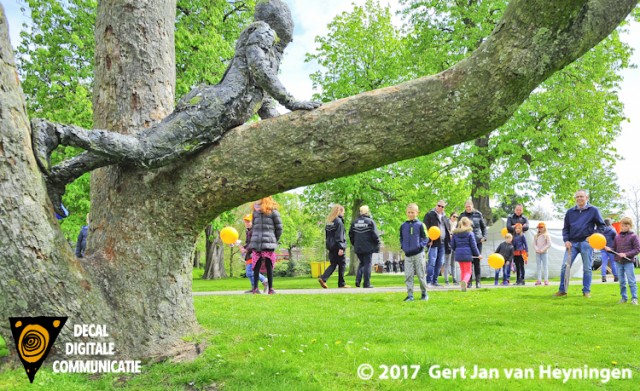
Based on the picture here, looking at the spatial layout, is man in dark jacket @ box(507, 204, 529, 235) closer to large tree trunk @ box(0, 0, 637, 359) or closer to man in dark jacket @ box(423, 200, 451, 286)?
man in dark jacket @ box(423, 200, 451, 286)

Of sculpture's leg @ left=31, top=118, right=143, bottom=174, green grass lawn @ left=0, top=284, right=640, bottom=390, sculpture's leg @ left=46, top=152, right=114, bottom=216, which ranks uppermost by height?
sculpture's leg @ left=31, top=118, right=143, bottom=174

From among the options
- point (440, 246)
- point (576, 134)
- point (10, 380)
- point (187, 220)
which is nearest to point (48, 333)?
point (10, 380)

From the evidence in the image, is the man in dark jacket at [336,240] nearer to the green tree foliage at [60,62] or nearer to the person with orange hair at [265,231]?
the person with orange hair at [265,231]

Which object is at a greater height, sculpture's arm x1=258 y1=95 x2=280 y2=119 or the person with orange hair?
sculpture's arm x1=258 y1=95 x2=280 y2=119

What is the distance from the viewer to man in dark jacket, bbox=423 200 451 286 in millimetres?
12656

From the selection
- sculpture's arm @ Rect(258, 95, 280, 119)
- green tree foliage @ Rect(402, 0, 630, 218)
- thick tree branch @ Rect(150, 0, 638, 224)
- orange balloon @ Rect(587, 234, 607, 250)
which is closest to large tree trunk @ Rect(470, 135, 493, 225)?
green tree foliage @ Rect(402, 0, 630, 218)

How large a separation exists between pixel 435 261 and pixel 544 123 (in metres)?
10.2

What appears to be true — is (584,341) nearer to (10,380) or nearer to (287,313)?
(287,313)

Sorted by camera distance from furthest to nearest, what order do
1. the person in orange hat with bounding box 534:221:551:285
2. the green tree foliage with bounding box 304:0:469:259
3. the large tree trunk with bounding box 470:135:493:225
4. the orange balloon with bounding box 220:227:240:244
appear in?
the green tree foliage with bounding box 304:0:469:259 < the large tree trunk with bounding box 470:135:493:225 < the person in orange hat with bounding box 534:221:551:285 < the orange balloon with bounding box 220:227:240:244

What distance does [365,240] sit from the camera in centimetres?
1245

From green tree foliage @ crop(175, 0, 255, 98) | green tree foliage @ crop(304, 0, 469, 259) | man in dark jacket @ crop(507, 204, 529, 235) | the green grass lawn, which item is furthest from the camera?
green tree foliage @ crop(304, 0, 469, 259)

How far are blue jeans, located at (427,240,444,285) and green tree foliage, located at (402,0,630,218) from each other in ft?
24.8

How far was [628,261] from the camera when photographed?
28.4 ft

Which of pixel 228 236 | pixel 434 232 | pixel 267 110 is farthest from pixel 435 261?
pixel 267 110
